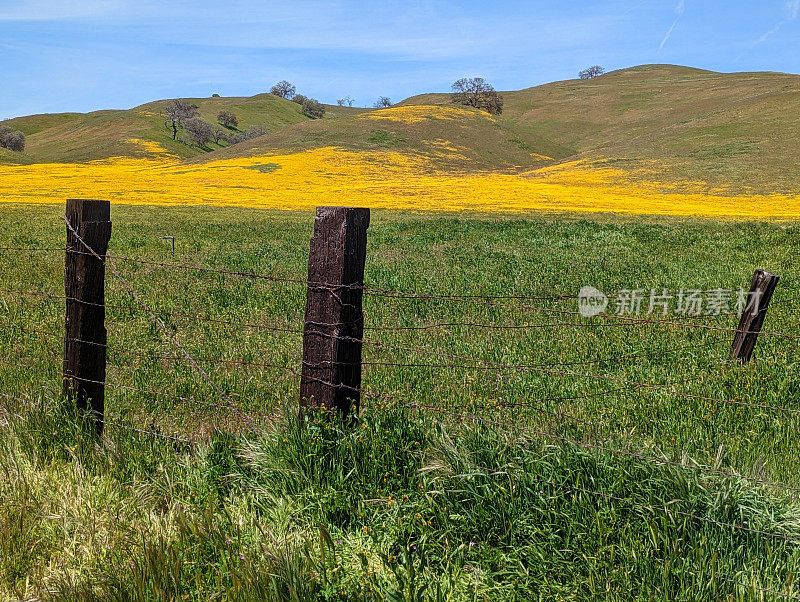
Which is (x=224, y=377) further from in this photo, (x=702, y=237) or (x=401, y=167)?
(x=401, y=167)

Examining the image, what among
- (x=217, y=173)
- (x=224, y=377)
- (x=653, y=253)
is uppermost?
(x=217, y=173)

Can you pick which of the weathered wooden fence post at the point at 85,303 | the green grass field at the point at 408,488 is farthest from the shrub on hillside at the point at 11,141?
the weathered wooden fence post at the point at 85,303

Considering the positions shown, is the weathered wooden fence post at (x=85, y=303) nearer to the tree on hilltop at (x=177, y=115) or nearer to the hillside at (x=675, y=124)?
the hillside at (x=675, y=124)

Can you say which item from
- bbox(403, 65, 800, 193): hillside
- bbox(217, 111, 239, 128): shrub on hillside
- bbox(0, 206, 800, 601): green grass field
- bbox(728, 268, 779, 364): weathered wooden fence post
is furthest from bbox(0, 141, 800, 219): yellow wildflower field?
bbox(217, 111, 239, 128): shrub on hillside

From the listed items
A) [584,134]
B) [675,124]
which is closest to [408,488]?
[675,124]

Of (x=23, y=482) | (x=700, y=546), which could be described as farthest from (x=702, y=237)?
(x=23, y=482)

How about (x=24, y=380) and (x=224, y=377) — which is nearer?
(x=24, y=380)

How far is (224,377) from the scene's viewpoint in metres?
6.63

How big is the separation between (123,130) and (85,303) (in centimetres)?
12602

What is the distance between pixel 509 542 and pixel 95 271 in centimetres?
347

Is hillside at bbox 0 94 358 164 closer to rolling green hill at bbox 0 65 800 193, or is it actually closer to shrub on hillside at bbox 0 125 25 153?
rolling green hill at bbox 0 65 800 193

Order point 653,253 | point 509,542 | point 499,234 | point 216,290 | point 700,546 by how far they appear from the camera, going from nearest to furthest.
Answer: point 700,546
point 509,542
point 216,290
point 653,253
point 499,234

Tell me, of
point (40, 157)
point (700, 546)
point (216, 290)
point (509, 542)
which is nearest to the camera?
point (700, 546)

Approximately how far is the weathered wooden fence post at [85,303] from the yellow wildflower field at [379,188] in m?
30.2
